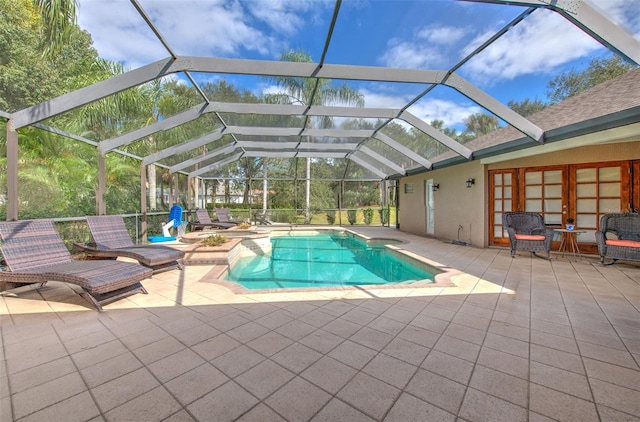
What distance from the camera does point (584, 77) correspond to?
6000 mm

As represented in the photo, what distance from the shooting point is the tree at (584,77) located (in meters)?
5.52

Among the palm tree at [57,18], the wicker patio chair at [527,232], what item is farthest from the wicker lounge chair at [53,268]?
the wicker patio chair at [527,232]

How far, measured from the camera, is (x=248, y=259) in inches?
311

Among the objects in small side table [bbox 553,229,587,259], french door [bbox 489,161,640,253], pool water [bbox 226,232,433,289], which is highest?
french door [bbox 489,161,640,253]

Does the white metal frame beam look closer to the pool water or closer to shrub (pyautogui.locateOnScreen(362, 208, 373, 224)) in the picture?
the pool water

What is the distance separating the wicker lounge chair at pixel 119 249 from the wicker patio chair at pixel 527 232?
23.1ft

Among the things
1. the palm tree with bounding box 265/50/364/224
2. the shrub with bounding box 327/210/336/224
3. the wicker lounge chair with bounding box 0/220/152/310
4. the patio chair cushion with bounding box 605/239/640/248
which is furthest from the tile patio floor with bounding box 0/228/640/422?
the shrub with bounding box 327/210/336/224

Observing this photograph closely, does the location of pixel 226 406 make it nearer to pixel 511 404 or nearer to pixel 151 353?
pixel 151 353

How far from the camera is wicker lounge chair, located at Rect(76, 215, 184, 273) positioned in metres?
4.74

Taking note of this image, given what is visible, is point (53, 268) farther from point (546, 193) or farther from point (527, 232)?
point (546, 193)

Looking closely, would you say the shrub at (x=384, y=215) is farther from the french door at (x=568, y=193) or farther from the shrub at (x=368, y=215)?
the french door at (x=568, y=193)

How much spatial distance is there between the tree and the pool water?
493cm

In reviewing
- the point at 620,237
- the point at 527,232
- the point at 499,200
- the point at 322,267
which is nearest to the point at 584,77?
the point at 499,200

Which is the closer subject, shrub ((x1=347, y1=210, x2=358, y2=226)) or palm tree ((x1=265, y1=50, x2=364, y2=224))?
palm tree ((x1=265, y1=50, x2=364, y2=224))
